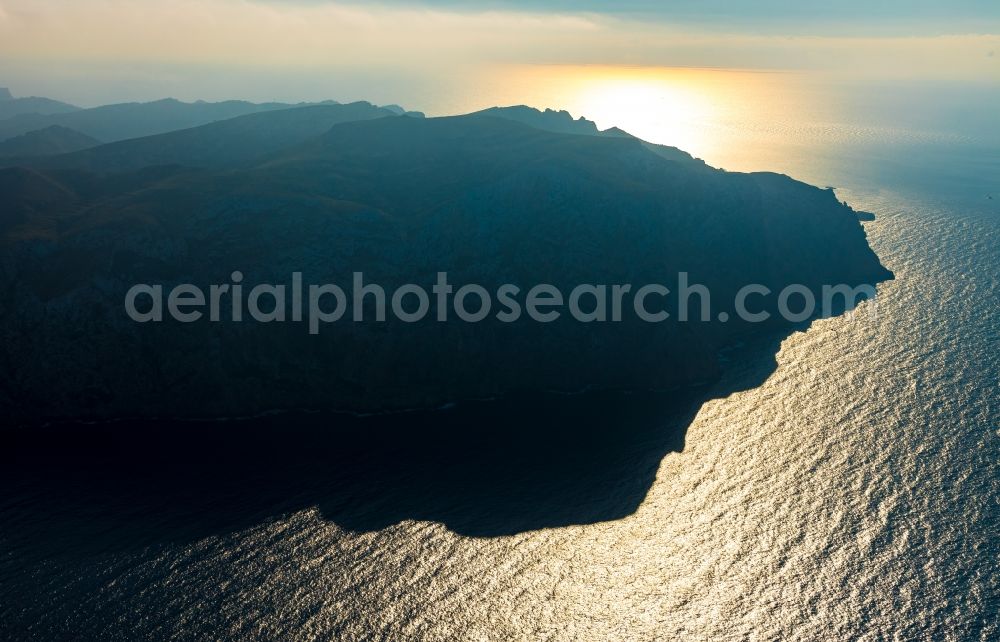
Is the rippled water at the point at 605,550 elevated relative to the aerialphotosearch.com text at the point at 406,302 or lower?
lower

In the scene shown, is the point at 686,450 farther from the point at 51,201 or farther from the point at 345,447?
the point at 51,201

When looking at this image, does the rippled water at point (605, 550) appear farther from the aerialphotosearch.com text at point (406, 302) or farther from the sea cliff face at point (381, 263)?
the aerialphotosearch.com text at point (406, 302)

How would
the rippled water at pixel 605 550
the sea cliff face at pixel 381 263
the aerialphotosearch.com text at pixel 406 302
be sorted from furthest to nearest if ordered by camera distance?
the aerialphotosearch.com text at pixel 406 302, the sea cliff face at pixel 381 263, the rippled water at pixel 605 550

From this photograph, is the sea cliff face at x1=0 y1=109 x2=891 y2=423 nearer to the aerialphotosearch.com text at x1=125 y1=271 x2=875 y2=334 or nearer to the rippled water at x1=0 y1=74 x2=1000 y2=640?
the aerialphotosearch.com text at x1=125 y1=271 x2=875 y2=334

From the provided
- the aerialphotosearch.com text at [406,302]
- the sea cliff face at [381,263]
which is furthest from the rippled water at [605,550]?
the aerialphotosearch.com text at [406,302]

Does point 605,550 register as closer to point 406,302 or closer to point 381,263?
point 406,302

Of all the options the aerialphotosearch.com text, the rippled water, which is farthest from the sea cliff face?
the rippled water

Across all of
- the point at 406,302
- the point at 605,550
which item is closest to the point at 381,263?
the point at 406,302
